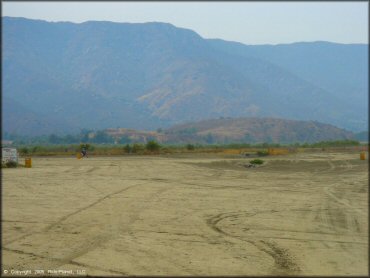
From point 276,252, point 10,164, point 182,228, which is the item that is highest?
point 10,164

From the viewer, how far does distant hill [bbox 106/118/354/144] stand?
116 m

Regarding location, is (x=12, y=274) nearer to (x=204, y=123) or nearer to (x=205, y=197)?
(x=205, y=197)

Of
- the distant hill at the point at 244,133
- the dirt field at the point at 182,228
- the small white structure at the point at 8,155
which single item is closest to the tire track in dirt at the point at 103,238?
the dirt field at the point at 182,228

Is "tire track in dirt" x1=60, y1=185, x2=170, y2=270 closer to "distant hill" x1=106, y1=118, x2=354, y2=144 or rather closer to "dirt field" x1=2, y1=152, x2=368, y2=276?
"dirt field" x1=2, y1=152, x2=368, y2=276

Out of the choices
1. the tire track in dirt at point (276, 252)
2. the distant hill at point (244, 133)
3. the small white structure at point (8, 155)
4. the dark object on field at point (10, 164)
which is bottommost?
the tire track in dirt at point (276, 252)

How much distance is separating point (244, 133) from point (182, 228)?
118m

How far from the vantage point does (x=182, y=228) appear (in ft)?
42.4

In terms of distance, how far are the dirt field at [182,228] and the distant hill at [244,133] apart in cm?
9035

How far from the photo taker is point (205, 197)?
18.7 meters

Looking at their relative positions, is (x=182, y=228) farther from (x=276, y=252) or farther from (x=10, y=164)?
(x=10, y=164)

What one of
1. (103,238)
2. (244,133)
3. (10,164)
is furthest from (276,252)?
(244,133)

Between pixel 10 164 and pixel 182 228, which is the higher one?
pixel 10 164

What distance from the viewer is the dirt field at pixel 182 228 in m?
9.62

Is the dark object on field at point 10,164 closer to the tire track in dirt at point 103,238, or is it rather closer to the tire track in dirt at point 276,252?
the tire track in dirt at point 103,238
